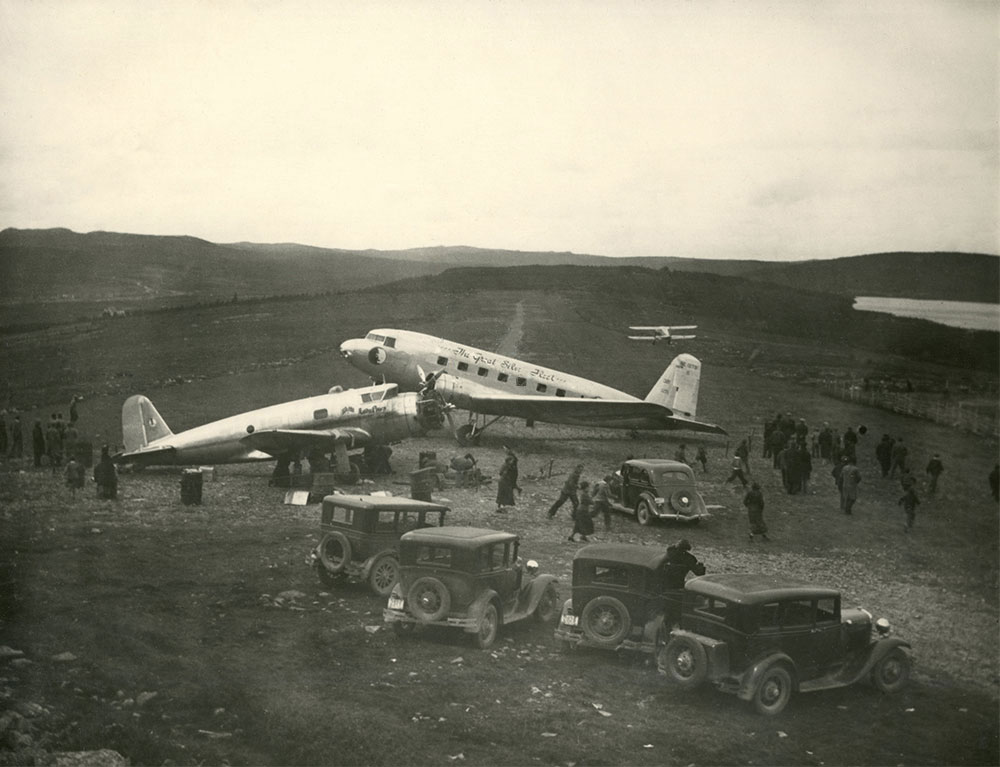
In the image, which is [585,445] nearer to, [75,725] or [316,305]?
[316,305]

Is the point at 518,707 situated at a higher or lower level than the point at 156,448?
lower

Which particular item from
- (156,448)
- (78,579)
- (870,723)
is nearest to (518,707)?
(870,723)

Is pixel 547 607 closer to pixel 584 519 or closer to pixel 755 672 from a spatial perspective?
pixel 584 519

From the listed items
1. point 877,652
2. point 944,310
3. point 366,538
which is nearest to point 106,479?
point 366,538

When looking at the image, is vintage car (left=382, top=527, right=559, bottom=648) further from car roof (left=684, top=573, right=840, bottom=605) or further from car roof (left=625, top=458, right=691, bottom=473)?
car roof (left=625, top=458, right=691, bottom=473)

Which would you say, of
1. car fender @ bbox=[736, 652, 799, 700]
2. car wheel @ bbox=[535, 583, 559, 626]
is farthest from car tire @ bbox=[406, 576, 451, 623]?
car fender @ bbox=[736, 652, 799, 700]

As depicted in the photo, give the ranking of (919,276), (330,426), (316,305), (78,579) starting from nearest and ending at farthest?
(78,579) < (919,276) < (316,305) < (330,426)
